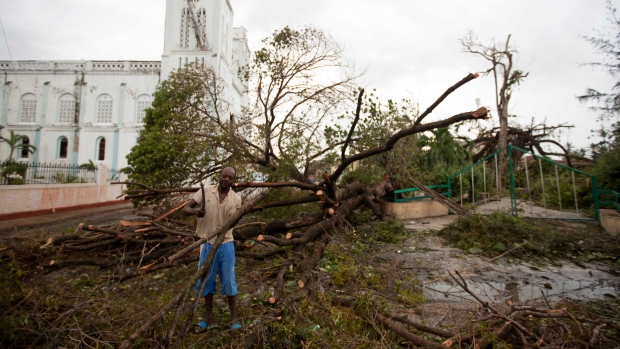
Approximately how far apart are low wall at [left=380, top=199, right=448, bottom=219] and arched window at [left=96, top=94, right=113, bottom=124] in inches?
1001

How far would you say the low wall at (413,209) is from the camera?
9.59 m

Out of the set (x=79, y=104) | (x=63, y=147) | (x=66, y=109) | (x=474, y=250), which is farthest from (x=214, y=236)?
(x=66, y=109)

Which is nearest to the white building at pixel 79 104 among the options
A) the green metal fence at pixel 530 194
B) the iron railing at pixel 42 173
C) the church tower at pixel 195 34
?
the church tower at pixel 195 34

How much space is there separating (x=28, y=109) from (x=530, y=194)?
3571cm

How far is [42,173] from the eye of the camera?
13867mm

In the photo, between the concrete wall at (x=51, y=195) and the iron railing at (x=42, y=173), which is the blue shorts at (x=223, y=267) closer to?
the concrete wall at (x=51, y=195)

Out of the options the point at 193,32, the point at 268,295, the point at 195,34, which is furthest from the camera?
the point at 193,32

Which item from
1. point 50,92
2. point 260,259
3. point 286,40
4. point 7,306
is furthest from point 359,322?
point 50,92

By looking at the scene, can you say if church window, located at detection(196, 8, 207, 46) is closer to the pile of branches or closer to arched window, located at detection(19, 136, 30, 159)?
arched window, located at detection(19, 136, 30, 159)

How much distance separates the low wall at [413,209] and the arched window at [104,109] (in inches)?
1001

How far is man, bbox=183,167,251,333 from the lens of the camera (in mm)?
3217

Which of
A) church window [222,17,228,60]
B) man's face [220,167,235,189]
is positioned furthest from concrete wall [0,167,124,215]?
church window [222,17,228,60]

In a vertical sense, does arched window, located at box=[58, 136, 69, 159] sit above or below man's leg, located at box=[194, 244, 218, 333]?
above

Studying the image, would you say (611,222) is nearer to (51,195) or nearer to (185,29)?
(51,195)
